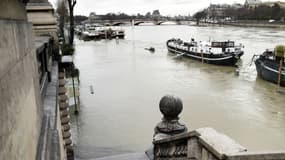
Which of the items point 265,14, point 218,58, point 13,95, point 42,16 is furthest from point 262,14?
point 13,95

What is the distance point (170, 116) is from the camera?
4.19 metres

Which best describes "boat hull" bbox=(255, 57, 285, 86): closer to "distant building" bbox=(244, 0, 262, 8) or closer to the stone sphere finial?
the stone sphere finial

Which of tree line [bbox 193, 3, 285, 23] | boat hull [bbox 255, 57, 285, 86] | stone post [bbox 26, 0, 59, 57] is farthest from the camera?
tree line [bbox 193, 3, 285, 23]

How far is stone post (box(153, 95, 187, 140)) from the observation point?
13.6 ft

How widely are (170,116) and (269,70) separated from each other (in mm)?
19727

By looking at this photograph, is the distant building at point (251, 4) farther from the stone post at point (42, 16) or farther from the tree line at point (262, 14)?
the stone post at point (42, 16)

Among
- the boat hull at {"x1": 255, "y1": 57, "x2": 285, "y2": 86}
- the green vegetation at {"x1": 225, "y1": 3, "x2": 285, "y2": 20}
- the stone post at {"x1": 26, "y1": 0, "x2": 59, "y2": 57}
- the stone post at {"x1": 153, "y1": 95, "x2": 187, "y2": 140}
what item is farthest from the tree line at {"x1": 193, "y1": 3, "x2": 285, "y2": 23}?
the stone post at {"x1": 153, "y1": 95, "x2": 187, "y2": 140}

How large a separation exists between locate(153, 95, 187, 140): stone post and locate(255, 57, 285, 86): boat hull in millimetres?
18371

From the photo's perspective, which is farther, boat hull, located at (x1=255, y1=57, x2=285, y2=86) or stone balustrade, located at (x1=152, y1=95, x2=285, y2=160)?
boat hull, located at (x1=255, y1=57, x2=285, y2=86)

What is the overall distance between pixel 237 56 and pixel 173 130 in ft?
86.4

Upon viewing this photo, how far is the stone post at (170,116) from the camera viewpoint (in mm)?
4133

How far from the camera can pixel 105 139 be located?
34.5 ft

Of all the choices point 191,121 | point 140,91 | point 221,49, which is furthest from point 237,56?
point 191,121

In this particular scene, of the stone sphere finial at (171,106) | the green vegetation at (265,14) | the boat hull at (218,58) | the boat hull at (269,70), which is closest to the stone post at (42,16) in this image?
the stone sphere finial at (171,106)
